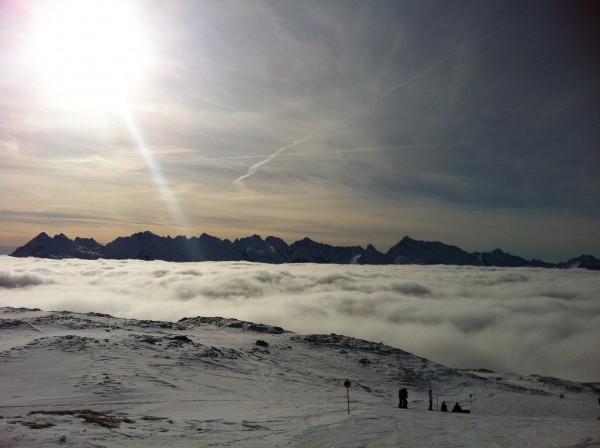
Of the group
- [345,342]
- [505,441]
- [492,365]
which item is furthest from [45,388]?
[492,365]

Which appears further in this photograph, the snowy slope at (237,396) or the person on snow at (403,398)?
the person on snow at (403,398)

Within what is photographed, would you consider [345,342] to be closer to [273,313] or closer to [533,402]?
[533,402]

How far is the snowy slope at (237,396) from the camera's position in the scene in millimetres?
18805

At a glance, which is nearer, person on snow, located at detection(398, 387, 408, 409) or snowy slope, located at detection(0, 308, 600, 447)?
snowy slope, located at detection(0, 308, 600, 447)

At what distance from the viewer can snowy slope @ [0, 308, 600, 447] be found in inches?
740

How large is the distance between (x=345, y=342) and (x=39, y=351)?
47.9m

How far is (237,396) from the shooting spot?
1287 inches

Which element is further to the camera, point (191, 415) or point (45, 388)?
point (45, 388)

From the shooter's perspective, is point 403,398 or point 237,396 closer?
point 403,398

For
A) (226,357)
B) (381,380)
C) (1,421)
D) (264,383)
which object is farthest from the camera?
(381,380)

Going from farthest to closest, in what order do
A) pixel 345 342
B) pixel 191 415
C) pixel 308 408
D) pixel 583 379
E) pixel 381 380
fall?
1. pixel 583 379
2. pixel 345 342
3. pixel 381 380
4. pixel 308 408
5. pixel 191 415

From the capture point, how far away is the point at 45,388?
29.3m

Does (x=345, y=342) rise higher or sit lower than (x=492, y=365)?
higher

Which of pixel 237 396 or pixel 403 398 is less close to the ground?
pixel 403 398
